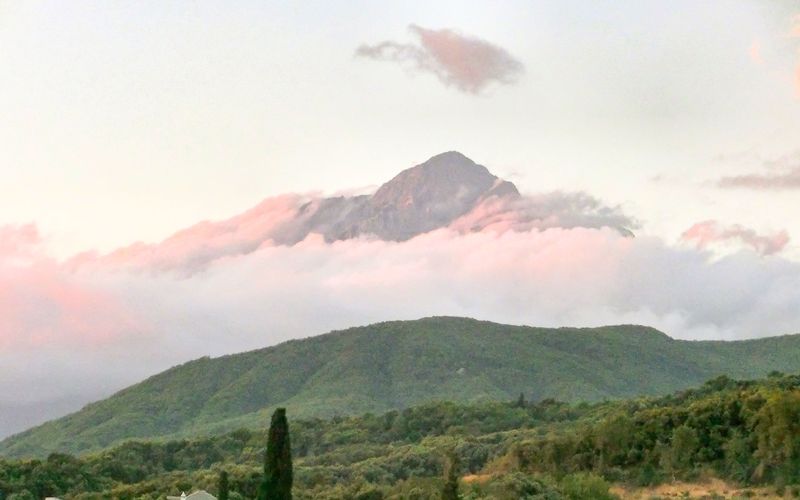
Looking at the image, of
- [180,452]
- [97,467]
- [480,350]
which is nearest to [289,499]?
[97,467]

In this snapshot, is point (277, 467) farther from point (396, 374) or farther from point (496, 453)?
point (396, 374)

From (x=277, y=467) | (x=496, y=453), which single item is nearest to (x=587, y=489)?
(x=277, y=467)

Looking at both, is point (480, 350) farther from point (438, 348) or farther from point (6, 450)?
point (6, 450)

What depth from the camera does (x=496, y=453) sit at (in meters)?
87.9

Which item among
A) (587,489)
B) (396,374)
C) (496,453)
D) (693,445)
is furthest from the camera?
(396,374)

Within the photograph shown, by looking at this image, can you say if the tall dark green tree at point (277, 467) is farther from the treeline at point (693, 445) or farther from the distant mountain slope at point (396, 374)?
the distant mountain slope at point (396, 374)

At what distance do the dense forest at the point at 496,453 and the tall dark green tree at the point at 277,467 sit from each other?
15.9 metres

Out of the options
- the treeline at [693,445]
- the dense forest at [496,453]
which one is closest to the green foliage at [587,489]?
Result: the dense forest at [496,453]

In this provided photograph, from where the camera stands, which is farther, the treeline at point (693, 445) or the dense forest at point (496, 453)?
the dense forest at point (496, 453)

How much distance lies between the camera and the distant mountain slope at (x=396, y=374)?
6590 inches

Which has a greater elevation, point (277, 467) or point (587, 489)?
point (277, 467)

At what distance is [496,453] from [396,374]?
9056 cm

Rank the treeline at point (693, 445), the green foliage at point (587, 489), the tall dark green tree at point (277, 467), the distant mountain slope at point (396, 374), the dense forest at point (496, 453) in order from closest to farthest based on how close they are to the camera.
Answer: the tall dark green tree at point (277, 467) → the green foliage at point (587, 489) → the treeline at point (693, 445) → the dense forest at point (496, 453) → the distant mountain slope at point (396, 374)

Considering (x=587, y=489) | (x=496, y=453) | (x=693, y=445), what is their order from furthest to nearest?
(x=496, y=453), (x=693, y=445), (x=587, y=489)
